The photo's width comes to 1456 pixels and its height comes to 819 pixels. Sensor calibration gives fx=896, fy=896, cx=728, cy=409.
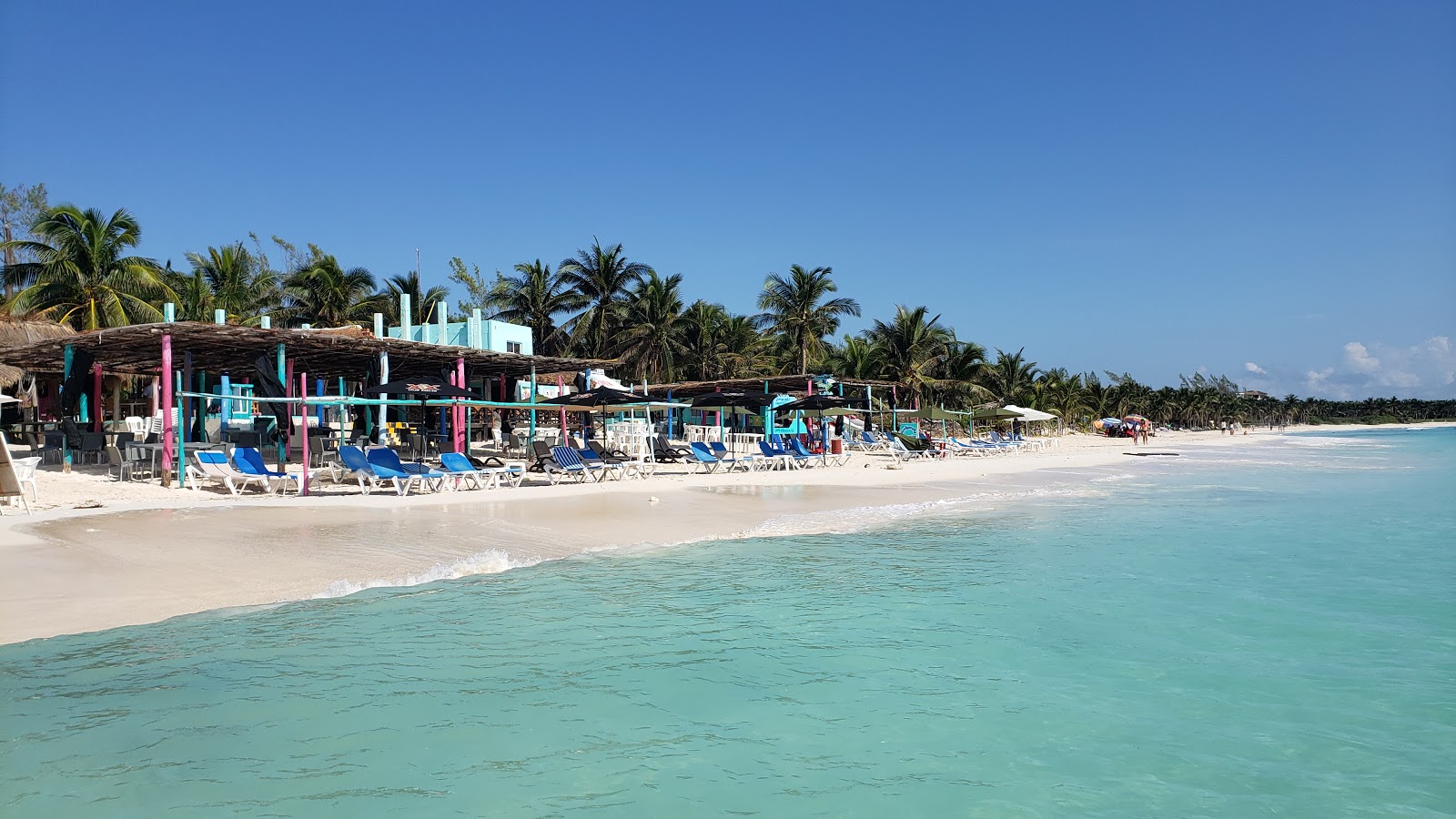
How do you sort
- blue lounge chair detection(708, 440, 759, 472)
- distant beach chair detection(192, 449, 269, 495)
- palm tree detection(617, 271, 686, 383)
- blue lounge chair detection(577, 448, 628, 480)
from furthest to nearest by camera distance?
palm tree detection(617, 271, 686, 383), blue lounge chair detection(708, 440, 759, 472), blue lounge chair detection(577, 448, 628, 480), distant beach chair detection(192, 449, 269, 495)

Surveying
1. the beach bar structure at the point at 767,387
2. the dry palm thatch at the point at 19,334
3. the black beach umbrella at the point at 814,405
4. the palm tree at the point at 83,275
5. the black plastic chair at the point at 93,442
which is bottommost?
the black plastic chair at the point at 93,442

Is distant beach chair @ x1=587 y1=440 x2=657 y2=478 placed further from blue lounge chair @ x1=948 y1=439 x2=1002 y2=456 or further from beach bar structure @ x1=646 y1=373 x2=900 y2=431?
blue lounge chair @ x1=948 y1=439 x2=1002 y2=456

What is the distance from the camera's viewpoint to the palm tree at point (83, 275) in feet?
86.3

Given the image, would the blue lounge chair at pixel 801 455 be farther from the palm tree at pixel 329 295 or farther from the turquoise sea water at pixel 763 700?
the palm tree at pixel 329 295

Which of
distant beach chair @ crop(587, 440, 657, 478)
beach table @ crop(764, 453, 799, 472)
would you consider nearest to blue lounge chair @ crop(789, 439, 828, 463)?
beach table @ crop(764, 453, 799, 472)

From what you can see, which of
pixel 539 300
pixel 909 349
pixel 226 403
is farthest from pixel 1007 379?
pixel 226 403

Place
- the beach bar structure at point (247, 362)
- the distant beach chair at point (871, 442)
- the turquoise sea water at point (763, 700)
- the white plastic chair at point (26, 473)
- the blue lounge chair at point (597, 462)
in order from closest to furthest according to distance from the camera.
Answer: the turquoise sea water at point (763, 700) → the white plastic chair at point (26, 473) → the beach bar structure at point (247, 362) → the blue lounge chair at point (597, 462) → the distant beach chair at point (871, 442)

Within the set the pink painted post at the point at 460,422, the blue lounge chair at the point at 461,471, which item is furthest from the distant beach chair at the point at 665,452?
the blue lounge chair at the point at 461,471

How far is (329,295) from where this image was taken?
3362cm

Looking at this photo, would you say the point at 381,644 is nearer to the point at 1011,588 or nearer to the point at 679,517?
the point at 1011,588

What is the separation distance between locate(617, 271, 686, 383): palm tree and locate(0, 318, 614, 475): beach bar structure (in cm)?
1255

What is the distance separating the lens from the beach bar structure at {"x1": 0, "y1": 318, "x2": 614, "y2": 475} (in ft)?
48.8

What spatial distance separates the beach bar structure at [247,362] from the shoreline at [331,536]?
8.04ft

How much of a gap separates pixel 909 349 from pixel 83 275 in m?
29.9
